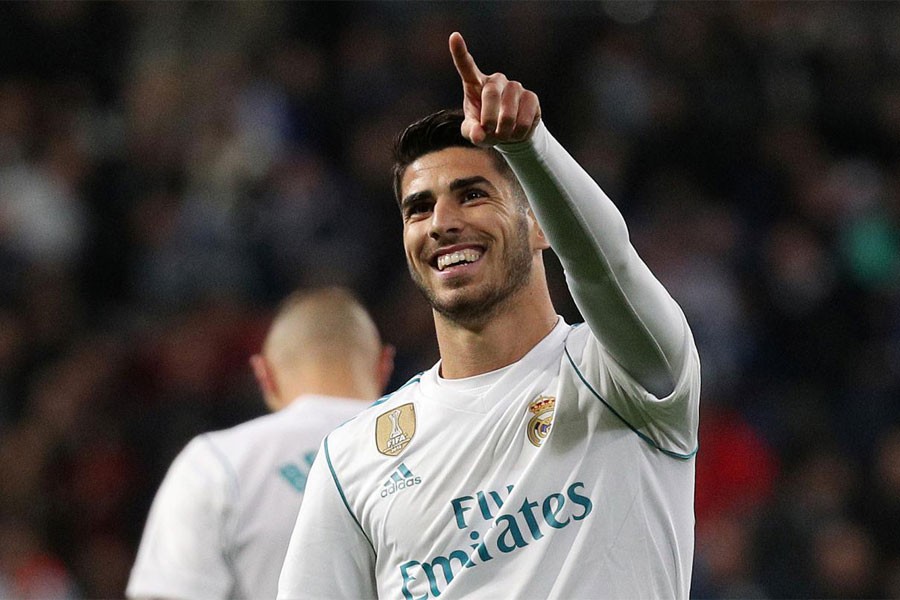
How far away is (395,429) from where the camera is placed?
123 inches

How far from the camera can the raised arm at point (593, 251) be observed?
2576 mm

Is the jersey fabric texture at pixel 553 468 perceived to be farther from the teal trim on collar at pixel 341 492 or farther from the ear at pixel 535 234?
the ear at pixel 535 234

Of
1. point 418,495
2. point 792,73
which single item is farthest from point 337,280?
point 418,495

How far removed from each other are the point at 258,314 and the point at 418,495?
241 inches

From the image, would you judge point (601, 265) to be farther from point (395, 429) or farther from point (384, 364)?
point (384, 364)

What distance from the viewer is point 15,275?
9.15 m

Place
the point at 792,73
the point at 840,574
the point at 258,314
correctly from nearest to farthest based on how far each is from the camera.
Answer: the point at 840,574 < the point at 258,314 < the point at 792,73

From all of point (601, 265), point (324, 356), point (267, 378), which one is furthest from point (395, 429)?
point (267, 378)

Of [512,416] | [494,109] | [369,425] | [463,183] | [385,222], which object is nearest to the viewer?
[494,109]

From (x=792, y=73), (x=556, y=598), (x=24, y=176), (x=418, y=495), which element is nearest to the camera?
(x=556, y=598)

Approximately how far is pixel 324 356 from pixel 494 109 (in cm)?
238

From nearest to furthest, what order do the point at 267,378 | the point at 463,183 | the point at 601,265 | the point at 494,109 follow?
the point at 494,109 < the point at 601,265 < the point at 463,183 < the point at 267,378

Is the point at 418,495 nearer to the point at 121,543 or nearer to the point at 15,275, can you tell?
the point at 121,543

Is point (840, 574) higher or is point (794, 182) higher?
point (794, 182)
